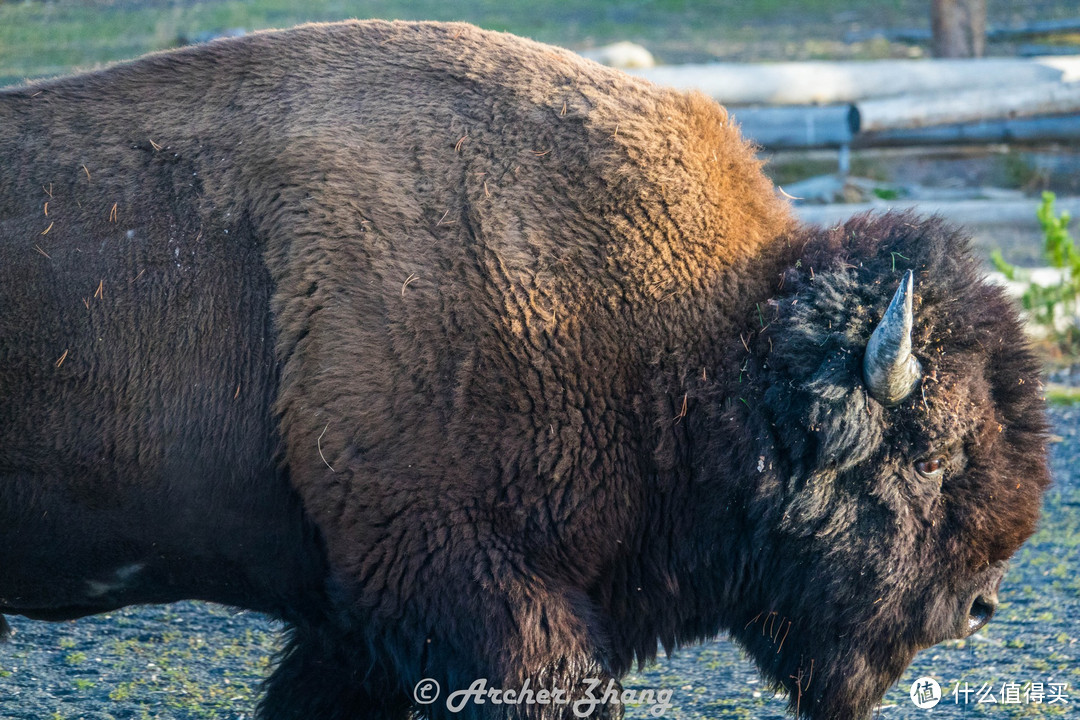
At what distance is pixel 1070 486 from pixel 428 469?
4214 mm

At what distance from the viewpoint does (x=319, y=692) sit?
302 cm

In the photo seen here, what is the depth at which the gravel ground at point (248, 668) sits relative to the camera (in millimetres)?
3467

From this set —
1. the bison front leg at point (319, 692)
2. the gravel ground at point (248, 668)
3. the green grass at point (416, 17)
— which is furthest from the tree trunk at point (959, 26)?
the bison front leg at point (319, 692)

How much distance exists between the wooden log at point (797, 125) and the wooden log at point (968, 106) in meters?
0.24

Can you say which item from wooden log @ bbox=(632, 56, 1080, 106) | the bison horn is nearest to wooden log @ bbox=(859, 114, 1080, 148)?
wooden log @ bbox=(632, 56, 1080, 106)

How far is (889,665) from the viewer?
2824mm

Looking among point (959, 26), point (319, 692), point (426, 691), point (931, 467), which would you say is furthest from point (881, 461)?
point (959, 26)

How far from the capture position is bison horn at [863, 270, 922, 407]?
2400mm

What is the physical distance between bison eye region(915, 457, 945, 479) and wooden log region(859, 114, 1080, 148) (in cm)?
648

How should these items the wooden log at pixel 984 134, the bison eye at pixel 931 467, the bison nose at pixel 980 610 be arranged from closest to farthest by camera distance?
the bison eye at pixel 931 467 < the bison nose at pixel 980 610 < the wooden log at pixel 984 134

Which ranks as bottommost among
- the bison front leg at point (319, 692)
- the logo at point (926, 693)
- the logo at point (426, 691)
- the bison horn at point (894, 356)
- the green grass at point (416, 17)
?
the logo at point (926, 693)

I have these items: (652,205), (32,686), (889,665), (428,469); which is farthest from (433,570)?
(32,686)

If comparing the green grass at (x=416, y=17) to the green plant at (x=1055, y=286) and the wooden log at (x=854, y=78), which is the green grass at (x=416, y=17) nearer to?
the wooden log at (x=854, y=78)

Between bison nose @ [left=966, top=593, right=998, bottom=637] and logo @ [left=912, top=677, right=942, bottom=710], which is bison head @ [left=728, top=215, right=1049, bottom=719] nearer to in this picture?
bison nose @ [left=966, top=593, right=998, bottom=637]
